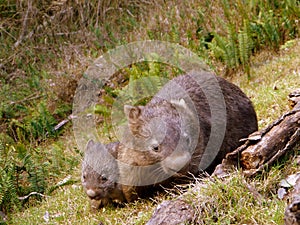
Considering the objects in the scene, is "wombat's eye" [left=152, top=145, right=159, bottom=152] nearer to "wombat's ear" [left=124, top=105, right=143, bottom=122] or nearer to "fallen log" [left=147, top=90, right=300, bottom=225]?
"wombat's ear" [left=124, top=105, right=143, bottom=122]

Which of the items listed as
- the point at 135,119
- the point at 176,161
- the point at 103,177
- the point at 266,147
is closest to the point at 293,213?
the point at 266,147

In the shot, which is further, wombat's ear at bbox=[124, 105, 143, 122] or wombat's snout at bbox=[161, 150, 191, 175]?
wombat's ear at bbox=[124, 105, 143, 122]

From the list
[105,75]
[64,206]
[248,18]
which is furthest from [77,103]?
[64,206]

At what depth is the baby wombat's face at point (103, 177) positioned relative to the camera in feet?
12.9

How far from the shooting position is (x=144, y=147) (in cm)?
360

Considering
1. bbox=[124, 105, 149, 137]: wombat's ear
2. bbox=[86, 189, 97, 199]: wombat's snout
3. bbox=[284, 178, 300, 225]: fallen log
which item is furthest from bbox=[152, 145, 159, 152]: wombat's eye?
bbox=[284, 178, 300, 225]: fallen log

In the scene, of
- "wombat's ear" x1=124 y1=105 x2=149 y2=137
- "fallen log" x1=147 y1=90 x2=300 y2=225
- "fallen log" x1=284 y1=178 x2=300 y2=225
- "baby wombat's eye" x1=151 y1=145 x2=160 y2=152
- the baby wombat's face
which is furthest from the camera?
the baby wombat's face

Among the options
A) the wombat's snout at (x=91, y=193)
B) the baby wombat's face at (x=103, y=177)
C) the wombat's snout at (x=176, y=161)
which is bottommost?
the wombat's snout at (x=91, y=193)

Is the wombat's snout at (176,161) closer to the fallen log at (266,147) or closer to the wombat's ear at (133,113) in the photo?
the fallen log at (266,147)

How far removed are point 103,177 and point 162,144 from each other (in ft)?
2.19

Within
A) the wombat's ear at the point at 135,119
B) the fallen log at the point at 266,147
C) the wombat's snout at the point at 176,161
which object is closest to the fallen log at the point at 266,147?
the fallen log at the point at 266,147

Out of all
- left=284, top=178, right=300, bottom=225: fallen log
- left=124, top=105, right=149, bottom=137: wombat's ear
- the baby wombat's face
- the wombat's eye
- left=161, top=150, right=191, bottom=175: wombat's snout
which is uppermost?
left=284, top=178, right=300, bottom=225: fallen log

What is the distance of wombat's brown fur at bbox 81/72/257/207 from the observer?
3.52 m

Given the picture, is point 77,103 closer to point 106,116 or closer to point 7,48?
point 106,116
